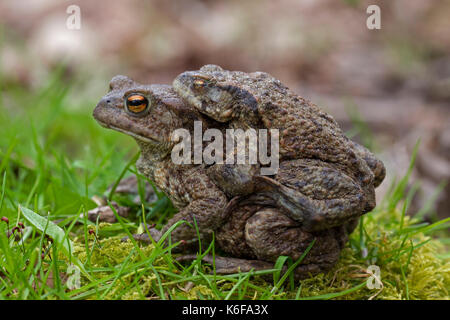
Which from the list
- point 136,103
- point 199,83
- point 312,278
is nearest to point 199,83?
point 199,83

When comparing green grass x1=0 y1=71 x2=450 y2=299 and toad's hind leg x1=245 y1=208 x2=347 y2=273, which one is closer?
green grass x1=0 y1=71 x2=450 y2=299

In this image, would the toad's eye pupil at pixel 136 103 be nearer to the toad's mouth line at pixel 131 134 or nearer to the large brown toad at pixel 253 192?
the large brown toad at pixel 253 192

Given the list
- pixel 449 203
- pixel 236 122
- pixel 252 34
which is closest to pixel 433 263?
pixel 236 122

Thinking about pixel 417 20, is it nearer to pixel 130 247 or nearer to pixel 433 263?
pixel 433 263

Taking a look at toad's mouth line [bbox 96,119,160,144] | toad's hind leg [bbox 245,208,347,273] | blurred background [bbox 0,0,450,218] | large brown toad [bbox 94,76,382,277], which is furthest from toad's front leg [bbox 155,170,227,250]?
blurred background [bbox 0,0,450,218]

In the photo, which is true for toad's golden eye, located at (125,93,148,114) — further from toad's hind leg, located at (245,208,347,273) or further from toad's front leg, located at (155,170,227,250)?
toad's hind leg, located at (245,208,347,273)

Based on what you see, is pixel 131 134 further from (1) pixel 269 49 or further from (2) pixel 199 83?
(1) pixel 269 49
